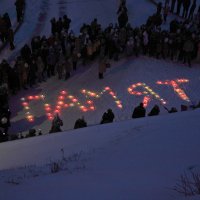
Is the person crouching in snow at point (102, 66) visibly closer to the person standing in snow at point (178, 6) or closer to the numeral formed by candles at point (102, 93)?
the numeral formed by candles at point (102, 93)

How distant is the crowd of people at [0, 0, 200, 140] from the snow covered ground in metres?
0.33

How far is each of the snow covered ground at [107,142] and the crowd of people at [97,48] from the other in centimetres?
33

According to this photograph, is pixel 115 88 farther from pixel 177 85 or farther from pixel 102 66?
pixel 177 85

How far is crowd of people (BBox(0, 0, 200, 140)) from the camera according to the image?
55.7 ft

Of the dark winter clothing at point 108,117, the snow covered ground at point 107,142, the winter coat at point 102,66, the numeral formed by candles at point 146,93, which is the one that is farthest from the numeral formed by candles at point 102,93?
the dark winter clothing at point 108,117

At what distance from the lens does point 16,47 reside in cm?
1980

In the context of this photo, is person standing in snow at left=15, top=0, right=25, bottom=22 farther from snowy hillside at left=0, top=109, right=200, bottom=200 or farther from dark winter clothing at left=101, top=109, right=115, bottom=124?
snowy hillside at left=0, top=109, right=200, bottom=200

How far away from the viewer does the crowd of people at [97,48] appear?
16969 mm

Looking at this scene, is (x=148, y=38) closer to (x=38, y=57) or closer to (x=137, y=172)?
(x=38, y=57)

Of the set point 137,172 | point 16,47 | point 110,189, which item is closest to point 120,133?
point 137,172

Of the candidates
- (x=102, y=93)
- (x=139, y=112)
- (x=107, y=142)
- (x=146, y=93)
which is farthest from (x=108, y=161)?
(x=146, y=93)

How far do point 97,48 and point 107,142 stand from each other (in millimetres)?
7984

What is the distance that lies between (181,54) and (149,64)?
1.33m

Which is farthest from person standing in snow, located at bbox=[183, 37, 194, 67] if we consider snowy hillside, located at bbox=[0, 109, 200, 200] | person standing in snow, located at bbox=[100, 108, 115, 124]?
snowy hillside, located at bbox=[0, 109, 200, 200]
